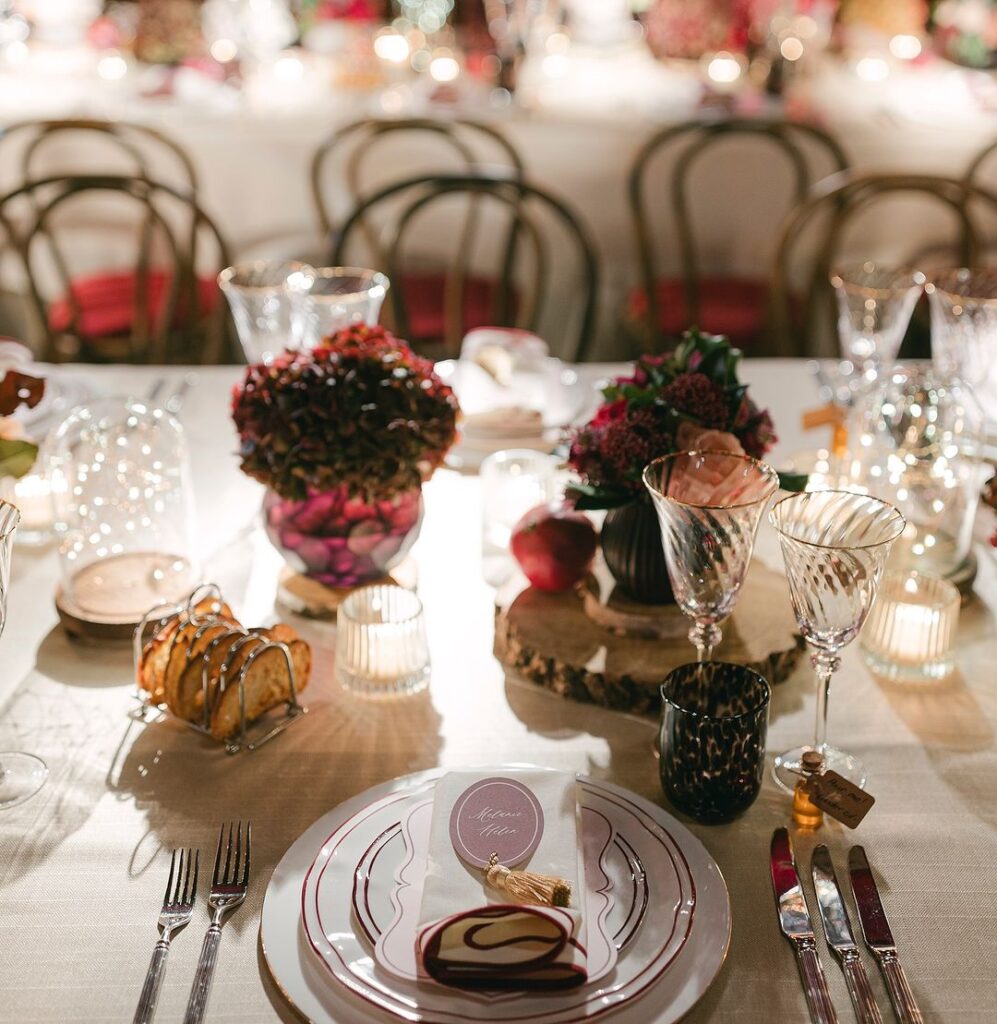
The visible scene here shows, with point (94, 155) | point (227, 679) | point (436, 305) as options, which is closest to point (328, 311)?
point (227, 679)

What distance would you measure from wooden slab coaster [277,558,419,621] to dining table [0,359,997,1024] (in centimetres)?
1

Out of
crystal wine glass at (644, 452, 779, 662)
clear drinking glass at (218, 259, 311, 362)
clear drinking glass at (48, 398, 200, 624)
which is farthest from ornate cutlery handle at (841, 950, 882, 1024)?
clear drinking glass at (218, 259, 311, 362)

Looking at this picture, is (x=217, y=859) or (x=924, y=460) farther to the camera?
(x=924, y=460)

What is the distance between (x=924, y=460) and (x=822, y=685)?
433 millimetres

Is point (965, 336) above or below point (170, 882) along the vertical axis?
above

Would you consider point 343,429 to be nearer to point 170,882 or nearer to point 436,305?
point 170,882

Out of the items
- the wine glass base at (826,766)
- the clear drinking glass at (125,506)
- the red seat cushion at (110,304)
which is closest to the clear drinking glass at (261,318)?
the clear drinking glass at (125,506)

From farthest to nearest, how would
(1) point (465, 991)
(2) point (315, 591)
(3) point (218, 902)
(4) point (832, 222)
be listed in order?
(4) point (832, 222) < (2) point (315, 591) < (3) point (218, 902) < (1) point (465, 991)

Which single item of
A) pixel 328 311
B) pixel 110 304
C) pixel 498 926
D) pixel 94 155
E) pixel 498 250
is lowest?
pixel 110 304

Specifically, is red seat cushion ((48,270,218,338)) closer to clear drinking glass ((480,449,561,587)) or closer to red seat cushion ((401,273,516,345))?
red seat cushion ((401,273,516,345))

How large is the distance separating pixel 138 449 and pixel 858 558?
0.82 m

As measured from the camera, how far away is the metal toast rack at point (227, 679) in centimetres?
107

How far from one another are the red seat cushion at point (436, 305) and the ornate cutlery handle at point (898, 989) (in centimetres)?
208

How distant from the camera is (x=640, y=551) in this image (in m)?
1.21
